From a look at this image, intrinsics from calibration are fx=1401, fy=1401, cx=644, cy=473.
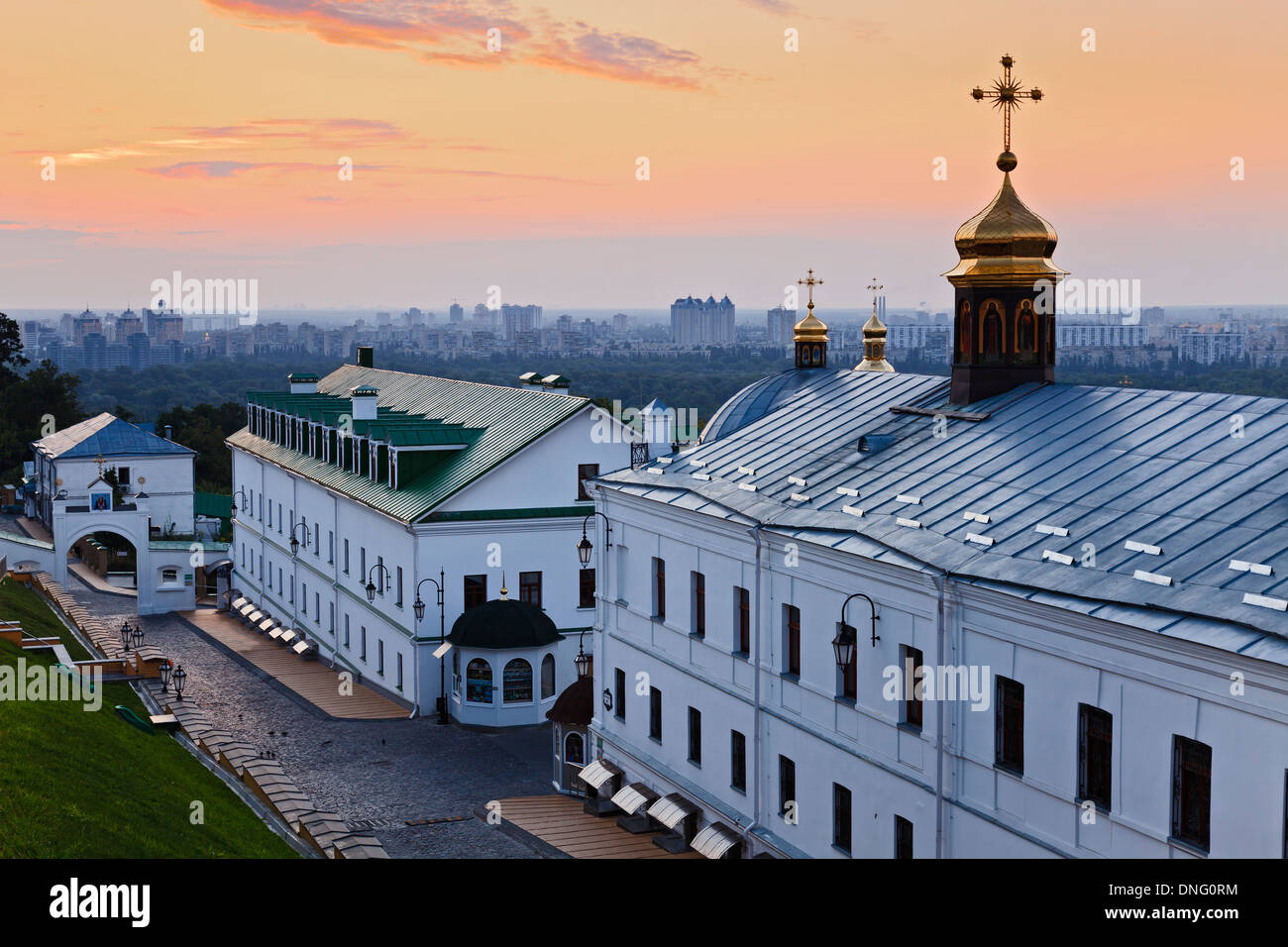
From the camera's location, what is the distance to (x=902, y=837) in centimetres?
2114

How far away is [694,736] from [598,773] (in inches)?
145

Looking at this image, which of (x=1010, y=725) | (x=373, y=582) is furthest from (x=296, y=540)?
(x=1010, y=725)

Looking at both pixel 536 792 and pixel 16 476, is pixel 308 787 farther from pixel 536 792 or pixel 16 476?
pixel 16 476

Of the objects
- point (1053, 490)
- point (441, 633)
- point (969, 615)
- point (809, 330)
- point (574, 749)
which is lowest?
point (574, 749)

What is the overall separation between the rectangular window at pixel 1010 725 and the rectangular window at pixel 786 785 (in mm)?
5757

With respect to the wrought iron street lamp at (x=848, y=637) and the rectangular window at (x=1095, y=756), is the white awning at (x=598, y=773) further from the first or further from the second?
the rectangular window at (x=1095, y=756)

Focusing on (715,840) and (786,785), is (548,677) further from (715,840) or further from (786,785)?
(786,785)

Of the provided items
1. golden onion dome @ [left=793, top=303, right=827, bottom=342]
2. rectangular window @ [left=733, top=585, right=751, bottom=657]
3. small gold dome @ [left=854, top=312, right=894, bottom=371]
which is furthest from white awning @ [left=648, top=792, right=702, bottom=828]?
small gold dome @ [left=854, top=312, right=894, bottom=371]

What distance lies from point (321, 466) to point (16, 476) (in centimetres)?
5402

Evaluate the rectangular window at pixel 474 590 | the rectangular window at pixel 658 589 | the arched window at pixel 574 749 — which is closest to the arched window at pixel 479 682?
the rectangular window at pixel 474 590

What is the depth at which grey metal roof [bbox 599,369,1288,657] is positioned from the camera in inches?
661

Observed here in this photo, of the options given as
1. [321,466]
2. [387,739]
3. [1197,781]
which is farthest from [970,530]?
[321,466]

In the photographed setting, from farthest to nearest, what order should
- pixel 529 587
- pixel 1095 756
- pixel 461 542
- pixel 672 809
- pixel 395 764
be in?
pixel 529 587
pixel 461 542
pixel 395 764
pixel 672 809
pixel 1095 756

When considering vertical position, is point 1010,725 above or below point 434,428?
below
